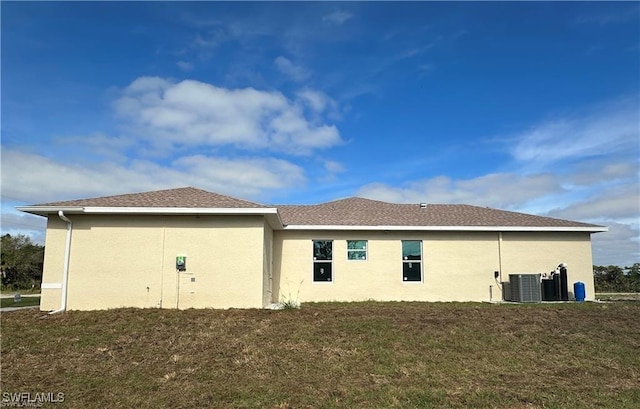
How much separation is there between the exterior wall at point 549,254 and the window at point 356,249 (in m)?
5.00

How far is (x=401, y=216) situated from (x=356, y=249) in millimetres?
2353

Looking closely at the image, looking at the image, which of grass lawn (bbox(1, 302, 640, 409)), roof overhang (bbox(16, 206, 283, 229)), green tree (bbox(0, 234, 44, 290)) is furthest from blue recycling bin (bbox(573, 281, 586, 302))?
green tree (bbox(0, 234, 44, 290))

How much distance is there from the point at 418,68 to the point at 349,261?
22.0ft

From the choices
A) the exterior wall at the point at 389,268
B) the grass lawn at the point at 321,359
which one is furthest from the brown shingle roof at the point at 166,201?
the exterior wall at the point at 389,268

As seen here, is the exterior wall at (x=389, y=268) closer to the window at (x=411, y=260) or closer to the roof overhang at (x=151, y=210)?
the window at (x=411, y=260)

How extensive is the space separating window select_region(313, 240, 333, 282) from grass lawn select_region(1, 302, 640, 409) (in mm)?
4027

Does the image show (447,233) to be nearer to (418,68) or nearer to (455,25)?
(418,68)

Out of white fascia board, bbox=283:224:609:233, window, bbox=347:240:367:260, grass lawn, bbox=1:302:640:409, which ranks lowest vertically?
grass lawn, bbox=1:302:640:409

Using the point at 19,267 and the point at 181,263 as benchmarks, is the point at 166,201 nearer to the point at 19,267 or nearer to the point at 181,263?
the point at 181,263

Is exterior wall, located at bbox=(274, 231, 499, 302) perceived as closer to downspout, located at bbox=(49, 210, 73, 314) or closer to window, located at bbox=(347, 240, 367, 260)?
window, located at bbox=(347, 240, 367, 260)

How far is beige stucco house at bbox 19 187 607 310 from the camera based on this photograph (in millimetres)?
11250

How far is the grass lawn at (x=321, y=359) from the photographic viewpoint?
5828mm

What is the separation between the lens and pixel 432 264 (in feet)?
49.4

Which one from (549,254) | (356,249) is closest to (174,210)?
(356,249)
